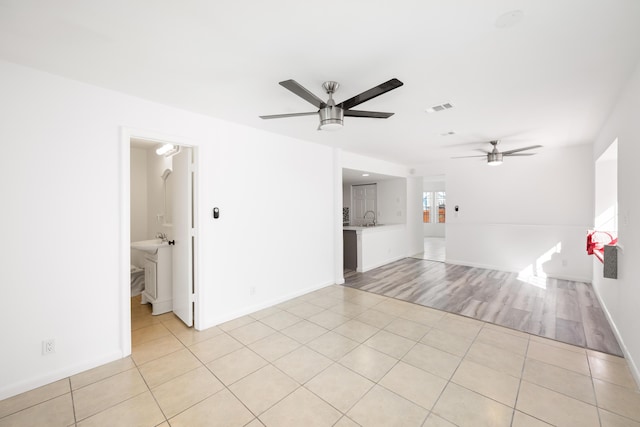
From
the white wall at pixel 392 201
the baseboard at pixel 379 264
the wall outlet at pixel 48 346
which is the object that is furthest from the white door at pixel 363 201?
the wall outlet at pixel 48 346

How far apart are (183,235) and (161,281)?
90cm

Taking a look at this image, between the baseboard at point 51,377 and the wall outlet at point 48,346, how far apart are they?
0.17m

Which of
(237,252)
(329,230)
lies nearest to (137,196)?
(237,252)

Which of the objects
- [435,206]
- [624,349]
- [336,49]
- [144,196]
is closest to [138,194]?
[144,196]

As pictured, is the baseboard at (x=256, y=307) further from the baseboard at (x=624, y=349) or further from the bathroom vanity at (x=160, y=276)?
the baseboard at (x=624, y=349)

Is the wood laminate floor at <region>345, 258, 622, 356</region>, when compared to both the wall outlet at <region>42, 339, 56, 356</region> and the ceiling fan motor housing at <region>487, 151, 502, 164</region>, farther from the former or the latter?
the wall outlet at <region>42, 339, 56, 356</region>

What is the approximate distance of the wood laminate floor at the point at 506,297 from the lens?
302cm

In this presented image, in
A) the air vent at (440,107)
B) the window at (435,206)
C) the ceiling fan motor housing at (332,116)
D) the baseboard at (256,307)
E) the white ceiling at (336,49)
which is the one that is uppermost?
the air vent at (440,107)

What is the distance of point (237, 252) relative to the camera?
3.46 metres

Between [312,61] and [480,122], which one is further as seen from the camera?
[480,122]

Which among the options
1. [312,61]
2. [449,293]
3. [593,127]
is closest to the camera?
[312,61]

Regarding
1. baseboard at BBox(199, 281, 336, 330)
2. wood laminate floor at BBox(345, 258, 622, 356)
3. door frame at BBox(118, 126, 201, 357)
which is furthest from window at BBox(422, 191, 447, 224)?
door frame at BBox(118, 126, 201, 357)

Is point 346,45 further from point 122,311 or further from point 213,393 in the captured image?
point 122,311

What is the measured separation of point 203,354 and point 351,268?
3.86 meters
